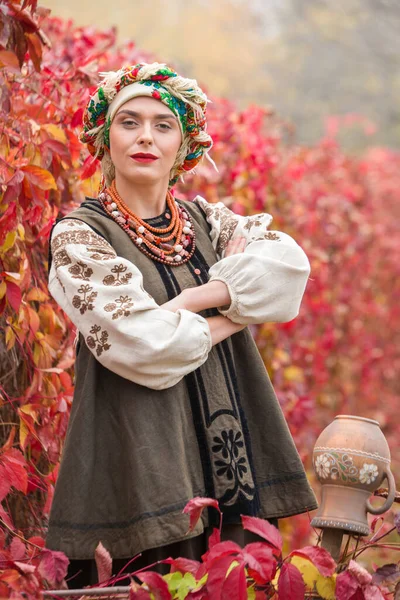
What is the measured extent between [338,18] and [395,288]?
11658mm

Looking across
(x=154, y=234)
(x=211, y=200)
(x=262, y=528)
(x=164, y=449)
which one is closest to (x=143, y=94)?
(x=154, y=234)

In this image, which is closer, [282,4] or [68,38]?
[68,38]

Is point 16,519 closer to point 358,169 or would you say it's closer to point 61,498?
point 61,498

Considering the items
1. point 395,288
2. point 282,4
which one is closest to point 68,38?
point 395,288

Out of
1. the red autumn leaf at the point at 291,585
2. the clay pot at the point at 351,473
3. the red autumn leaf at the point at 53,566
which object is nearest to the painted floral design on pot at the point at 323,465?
the clay pot at the point at 351,473

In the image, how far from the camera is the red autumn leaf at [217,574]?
1.97 m

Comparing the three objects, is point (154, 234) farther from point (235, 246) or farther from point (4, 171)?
point (4, 171)

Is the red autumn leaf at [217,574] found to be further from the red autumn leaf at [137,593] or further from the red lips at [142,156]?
the red lips at [142,156]

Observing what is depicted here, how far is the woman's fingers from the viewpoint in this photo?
2.59 meters

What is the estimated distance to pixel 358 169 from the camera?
8219mm

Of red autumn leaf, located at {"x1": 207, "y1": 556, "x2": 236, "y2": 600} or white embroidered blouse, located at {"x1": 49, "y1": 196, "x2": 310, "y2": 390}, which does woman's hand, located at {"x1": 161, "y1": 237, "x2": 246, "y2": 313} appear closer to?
white embroidered blouse, located at {"x1": 49, "y1": 196, "x2": 310, "y2": 390}

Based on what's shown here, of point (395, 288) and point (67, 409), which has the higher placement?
point (395, 288)

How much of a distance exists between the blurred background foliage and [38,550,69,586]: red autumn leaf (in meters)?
16.2

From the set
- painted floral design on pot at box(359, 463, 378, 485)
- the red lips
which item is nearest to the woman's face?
the red lips
